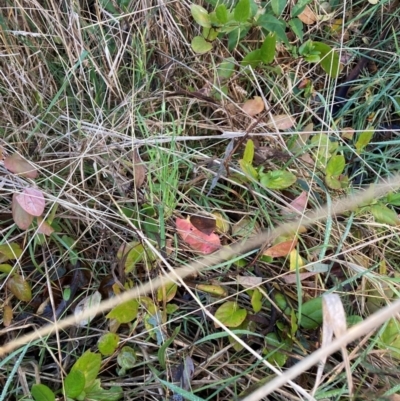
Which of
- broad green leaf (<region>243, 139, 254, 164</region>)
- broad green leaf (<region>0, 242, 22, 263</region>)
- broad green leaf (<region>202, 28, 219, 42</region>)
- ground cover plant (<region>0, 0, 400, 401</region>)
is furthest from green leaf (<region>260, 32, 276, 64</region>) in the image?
broad green leaf (<region>0, 242, 22, 263</region>)

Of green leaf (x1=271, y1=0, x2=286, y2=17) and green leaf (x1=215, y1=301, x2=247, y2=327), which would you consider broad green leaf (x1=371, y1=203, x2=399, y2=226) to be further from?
green leaf (x1=271, y1=0, x2=286, y2=17)

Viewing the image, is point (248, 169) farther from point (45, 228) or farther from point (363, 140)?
point (45, 228)

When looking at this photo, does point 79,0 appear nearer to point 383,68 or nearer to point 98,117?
point 98,117

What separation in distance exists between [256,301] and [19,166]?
55cm

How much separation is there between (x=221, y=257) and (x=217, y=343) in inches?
6.7

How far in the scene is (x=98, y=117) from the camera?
1.08 m

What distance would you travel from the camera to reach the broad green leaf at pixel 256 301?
2.97ft

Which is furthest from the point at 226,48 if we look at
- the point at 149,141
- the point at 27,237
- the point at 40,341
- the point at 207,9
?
the point at 40,341

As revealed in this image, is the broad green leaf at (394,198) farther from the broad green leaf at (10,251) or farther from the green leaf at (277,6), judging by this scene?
the broad green leaf at (10,251)

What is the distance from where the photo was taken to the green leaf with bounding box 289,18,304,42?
3.73 ft

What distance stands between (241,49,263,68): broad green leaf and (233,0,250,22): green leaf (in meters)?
0.08

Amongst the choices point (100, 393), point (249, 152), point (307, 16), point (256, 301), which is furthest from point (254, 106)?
point (100, 393)

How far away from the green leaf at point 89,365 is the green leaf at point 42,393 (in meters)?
0.06

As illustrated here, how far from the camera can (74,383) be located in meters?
0.80
